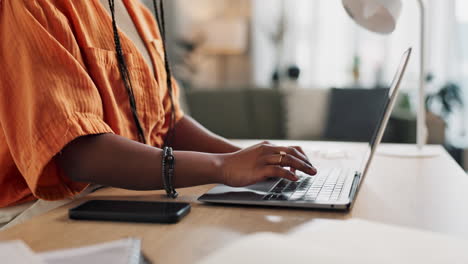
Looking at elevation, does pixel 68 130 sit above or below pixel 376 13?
below

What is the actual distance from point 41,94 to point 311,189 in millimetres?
472

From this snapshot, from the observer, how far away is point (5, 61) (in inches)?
29.9

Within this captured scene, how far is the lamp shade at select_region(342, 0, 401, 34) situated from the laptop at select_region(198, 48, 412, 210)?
10.4 inches

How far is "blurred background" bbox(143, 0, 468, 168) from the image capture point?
3090 millimetres

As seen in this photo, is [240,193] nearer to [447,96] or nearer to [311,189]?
[311,189]

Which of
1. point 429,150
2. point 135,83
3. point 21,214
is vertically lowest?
point 429,150

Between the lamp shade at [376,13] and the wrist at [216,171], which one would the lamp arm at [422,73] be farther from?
the wrist at [216,171]

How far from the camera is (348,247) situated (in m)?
0.54

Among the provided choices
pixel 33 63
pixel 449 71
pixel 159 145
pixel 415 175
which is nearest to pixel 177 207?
pixel 33 63

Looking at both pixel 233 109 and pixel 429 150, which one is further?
pixel 233 109

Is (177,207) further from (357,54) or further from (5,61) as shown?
(357,54)

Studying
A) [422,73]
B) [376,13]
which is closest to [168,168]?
[376,13]

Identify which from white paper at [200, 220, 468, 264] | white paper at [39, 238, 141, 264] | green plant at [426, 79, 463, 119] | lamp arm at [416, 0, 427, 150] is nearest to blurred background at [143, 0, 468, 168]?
green plant at [426, 79, 463, 119]

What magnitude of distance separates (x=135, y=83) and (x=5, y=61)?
274mm
